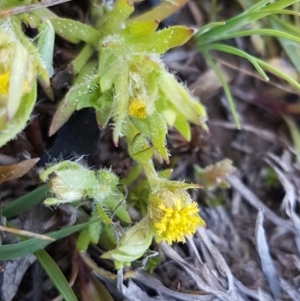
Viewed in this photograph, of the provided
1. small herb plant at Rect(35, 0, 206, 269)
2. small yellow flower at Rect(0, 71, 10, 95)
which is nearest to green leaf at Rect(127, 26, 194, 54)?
small herb plant at Rect(35, 0, 206, 269)

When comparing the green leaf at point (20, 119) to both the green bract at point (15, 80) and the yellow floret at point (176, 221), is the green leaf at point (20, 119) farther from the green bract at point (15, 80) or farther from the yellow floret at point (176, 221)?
the yellow floret at point (176, 221)

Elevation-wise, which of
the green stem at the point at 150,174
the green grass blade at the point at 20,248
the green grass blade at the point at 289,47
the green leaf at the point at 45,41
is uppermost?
the green leaf at the point at 45,41

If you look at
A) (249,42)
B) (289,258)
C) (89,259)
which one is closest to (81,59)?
(89,259)

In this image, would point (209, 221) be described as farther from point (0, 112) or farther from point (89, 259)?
point (0, 112)

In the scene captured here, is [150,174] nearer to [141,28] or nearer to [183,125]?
[183,125]

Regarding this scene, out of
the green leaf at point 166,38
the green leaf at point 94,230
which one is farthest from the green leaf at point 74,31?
the green leaf at point 94,230

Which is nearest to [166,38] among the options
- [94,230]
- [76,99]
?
[76,99]
